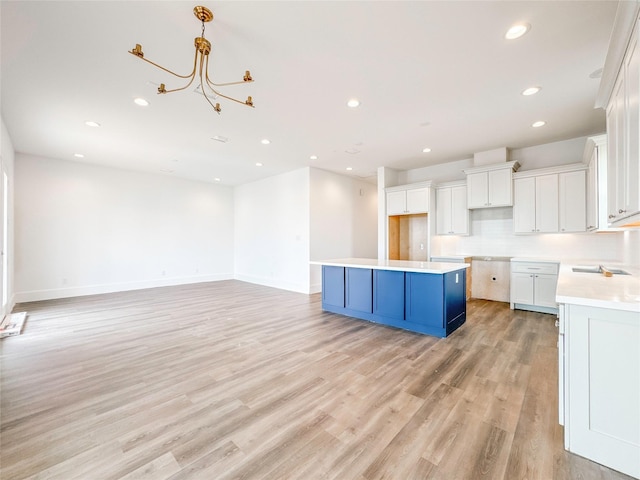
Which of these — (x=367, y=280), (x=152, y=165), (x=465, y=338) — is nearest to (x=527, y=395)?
(x=465, y=338)

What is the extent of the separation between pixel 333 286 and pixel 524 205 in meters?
3.74

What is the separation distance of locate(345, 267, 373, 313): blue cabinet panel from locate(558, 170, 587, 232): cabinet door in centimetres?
339

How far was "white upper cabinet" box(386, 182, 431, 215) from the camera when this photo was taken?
5872mm

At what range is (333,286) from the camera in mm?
4816

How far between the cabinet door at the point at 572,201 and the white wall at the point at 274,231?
4.80 meters

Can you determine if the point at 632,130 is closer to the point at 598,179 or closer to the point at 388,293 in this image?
the point at 598,179

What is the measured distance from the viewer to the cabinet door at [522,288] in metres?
4.62

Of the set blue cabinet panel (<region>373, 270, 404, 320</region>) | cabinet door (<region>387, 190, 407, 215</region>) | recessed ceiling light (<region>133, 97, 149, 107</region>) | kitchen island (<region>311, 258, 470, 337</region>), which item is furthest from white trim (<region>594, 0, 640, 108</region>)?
recessed ceiling light (<region>133, 97, 149, 107</region>)

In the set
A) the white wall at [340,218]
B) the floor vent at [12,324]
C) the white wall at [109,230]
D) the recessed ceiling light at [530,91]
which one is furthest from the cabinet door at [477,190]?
the floor vent at [12,324]

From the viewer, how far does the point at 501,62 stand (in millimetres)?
2619

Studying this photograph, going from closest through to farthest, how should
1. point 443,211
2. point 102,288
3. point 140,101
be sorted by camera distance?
point 140,101 < point 443,211 < point 102,288

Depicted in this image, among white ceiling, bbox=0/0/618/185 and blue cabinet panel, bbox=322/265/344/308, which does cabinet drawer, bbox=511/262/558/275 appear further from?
blue cabinet panel, bbox=322/265/344/308

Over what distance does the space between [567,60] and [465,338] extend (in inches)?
125


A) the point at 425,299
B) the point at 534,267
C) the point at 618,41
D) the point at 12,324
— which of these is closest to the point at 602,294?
the point at 618,41
